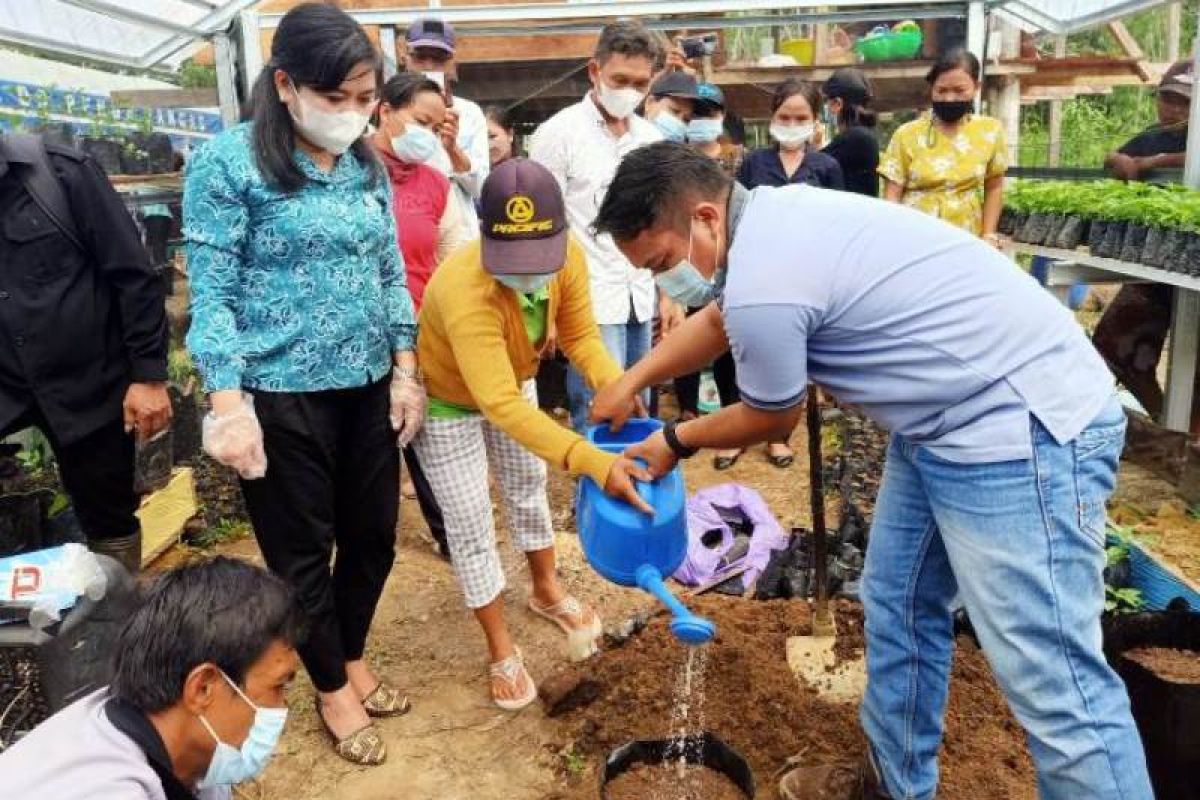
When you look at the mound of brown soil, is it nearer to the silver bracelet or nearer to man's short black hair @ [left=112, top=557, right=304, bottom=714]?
the silver bracelet

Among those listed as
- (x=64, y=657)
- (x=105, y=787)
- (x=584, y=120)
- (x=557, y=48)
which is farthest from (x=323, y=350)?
(x=557, y=48)

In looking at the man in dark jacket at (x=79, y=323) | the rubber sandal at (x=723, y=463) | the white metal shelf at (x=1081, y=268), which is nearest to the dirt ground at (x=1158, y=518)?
the white metal shelf at (x=1081, y=268)

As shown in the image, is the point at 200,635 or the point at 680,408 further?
the point at 680,408

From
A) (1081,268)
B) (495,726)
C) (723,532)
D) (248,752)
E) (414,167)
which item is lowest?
(495,726)

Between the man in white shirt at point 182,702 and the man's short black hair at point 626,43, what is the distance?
2960mm

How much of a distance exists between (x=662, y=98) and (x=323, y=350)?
3.08m

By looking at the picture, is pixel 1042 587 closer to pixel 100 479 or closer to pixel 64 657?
pixel 64 657

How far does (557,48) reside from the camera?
7113 mm

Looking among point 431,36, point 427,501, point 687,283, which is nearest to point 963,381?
point 687,283

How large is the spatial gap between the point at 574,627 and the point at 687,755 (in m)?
0.78

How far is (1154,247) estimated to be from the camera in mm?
4055

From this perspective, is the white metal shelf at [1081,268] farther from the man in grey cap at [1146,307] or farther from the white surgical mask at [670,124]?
the white surgical mask at [670,124]

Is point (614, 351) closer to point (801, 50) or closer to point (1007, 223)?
point (1007, 223)

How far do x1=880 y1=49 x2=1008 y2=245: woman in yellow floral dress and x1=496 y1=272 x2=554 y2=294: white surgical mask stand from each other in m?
2.72
